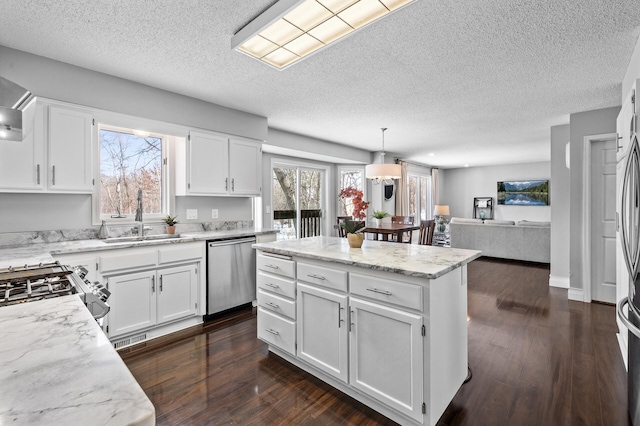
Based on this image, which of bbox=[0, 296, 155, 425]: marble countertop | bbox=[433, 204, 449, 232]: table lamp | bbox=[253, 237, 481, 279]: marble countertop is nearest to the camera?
bbox=[0, 296, 155, 425]: marble countertop

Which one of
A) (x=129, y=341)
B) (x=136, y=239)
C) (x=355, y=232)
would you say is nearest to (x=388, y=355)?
(x=355, y=232)

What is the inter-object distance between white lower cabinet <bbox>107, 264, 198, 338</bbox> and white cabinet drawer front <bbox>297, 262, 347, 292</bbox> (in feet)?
4.89

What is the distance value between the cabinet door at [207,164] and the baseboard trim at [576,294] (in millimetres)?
4555

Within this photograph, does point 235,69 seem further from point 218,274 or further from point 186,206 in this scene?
point 218,274

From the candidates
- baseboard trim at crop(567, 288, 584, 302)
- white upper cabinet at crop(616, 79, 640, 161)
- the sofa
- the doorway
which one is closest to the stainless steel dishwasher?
white upper cabinet at crop(616, 79, 640, 161)

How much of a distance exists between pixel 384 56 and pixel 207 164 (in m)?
2.26

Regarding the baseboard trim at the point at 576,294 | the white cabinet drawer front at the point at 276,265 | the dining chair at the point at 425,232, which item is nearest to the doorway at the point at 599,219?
the baseboard trim at the point at 576,294

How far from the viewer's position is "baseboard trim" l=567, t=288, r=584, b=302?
393cm

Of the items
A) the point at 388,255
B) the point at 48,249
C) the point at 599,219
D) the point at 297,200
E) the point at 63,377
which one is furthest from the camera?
the point at 297,200

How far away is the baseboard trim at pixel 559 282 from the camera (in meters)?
4.51

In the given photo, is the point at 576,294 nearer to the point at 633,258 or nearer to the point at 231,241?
the point at 633,258

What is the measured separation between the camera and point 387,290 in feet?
5.76

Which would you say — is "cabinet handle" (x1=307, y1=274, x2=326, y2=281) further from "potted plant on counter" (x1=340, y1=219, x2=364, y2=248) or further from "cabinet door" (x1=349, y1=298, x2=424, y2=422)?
"potted plant on counter" (x1=340, y1=219, x2=364, y2=248)

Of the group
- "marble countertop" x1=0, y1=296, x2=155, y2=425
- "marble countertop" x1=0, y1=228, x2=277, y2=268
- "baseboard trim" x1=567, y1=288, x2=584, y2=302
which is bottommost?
"baseboard trim" x1=567, y1=288, x2=584, y2=302
